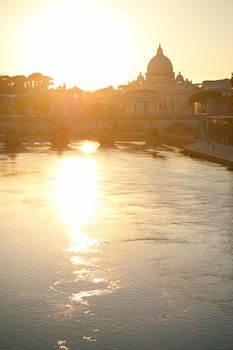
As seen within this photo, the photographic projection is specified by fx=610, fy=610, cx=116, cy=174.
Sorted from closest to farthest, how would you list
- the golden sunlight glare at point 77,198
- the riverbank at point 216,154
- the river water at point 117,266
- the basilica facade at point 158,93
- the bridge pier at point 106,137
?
the river water at point 117,266
the golden sunlight glare at point 77,198
the riverbank at point 216,154
the bridge pier at point 106,137
the basilica facade at point 158,93

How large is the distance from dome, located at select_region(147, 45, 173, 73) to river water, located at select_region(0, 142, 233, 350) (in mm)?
121833

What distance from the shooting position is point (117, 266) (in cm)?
2247

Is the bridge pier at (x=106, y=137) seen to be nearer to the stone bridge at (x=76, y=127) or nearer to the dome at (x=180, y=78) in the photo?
the stone bridge at (x=76, y=127)

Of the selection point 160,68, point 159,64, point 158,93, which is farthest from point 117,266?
point 159,64

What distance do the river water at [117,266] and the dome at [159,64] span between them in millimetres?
121833

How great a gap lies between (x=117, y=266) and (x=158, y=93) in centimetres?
13310

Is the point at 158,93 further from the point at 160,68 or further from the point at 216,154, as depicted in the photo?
the point at 216,154

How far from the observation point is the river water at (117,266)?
16.7m

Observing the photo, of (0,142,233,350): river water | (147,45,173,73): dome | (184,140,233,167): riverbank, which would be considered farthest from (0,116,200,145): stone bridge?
(147,45,173,73): dome

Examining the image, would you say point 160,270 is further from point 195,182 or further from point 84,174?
point 84,174

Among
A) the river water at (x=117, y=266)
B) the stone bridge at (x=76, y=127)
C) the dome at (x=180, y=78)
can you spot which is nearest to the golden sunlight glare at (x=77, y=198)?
the river water at (x=117, y=266)

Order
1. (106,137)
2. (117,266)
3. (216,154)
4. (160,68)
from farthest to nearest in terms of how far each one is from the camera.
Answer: (160,68) → (106,137) → (216,154) → (117,266)

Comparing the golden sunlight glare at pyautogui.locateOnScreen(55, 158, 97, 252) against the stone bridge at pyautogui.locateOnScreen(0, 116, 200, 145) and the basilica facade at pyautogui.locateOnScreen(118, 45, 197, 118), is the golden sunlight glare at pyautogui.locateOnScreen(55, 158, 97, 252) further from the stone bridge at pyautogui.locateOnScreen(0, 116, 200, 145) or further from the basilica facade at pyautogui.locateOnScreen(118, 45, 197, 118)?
the basilica facade at pyautogui.locateOnScreen(118, 45, 197, 118)

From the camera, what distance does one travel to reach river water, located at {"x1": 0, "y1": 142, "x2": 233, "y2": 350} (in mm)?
16672
